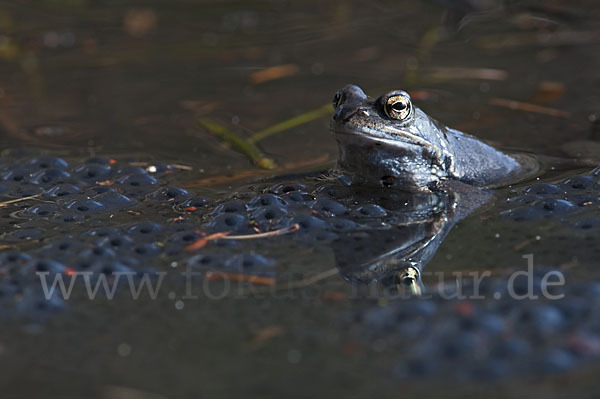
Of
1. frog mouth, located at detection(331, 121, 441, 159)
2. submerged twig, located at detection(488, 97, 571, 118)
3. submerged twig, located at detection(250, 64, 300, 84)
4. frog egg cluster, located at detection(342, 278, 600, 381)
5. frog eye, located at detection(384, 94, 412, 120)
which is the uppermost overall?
frog eye, located at detection(384, 94, 412, 120)

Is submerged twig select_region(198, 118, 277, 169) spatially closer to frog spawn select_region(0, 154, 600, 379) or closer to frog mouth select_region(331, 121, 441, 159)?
frog spawn select_region(0, 154, 600, 379)

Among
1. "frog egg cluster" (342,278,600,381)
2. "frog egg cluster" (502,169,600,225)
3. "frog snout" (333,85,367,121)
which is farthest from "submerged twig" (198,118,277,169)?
"frog egg cluster" (342,278,600,381)

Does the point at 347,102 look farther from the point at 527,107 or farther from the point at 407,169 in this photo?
the point at 527,107

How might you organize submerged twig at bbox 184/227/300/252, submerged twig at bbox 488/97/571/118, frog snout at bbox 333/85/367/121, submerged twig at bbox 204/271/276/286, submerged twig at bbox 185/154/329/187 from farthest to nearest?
1. submerged twig at bbox 488/97/571/118
2. submerged twig at bbox 185/154/329/187
3. frog snout at bbox 333/85/367/121
4. submerged twig at bbox 184/227/300/252
5. submerged twig at bbox 204/271/276/286

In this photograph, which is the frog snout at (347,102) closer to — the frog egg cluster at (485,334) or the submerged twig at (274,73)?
the frog egg cluster at (485,334)

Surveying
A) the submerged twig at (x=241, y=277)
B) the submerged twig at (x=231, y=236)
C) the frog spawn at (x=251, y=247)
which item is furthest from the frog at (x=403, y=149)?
the submerged twig at (x=241, y=277)

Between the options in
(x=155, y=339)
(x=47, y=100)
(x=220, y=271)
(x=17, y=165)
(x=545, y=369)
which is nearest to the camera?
(x=545, y=369)

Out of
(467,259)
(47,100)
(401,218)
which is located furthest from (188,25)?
(467,259)

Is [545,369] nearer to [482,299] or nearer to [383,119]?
[482,299]
